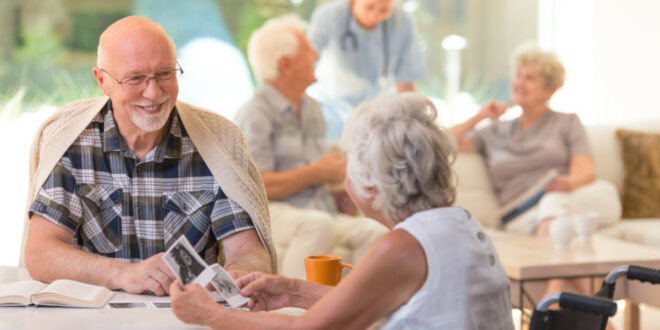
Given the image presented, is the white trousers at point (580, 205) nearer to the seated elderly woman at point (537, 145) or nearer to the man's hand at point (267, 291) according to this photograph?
the seated elderly woman at point (537, 145)

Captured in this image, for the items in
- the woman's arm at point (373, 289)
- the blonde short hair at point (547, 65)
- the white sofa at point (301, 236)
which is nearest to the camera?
the woman's arm at point (373, 289)

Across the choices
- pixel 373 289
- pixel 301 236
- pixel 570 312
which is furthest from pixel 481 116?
pixel 373 289

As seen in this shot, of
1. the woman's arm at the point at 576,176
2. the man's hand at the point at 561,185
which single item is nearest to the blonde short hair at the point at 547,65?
the woman's arm at the point at 576,176

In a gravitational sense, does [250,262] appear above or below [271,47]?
below

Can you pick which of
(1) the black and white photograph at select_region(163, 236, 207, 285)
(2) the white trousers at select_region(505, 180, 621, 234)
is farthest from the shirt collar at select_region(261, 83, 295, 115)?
(1) the black and white photograph at select_region(163, 236, 207, 285)

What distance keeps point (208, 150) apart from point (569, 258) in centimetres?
154

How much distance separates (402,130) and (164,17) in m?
3.55

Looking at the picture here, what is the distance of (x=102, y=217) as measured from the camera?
1883 millimetres

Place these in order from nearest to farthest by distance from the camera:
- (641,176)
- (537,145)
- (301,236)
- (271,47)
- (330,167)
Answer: (301,236) < (330,167) < (271,47) < (537,145) < (641,176)

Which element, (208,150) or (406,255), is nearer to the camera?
(406,255)

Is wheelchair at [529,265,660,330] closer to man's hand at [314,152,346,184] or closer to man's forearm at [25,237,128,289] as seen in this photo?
man's forearm at [25,237,128,289]

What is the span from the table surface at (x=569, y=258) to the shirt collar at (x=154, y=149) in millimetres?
1325

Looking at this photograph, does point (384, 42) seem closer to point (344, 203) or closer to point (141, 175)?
point (344, 203)

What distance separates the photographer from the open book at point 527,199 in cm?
394
